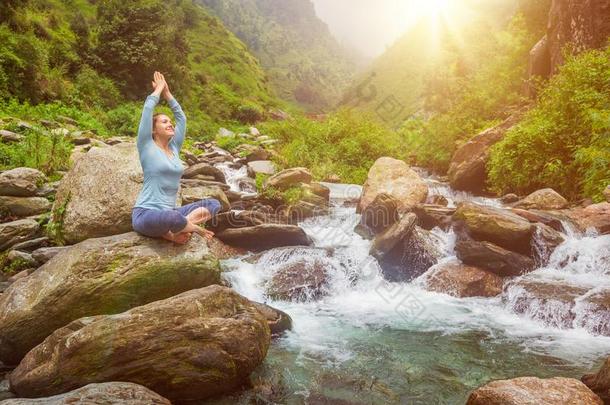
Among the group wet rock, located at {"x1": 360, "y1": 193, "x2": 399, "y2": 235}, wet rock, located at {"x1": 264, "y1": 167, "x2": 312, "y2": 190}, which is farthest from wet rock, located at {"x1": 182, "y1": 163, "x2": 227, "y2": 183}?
wet rock, located at {"x1": 360, "y1": 193, "x2": 399, "y2": 235}

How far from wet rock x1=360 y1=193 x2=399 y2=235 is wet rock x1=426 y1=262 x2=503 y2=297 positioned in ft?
7.09

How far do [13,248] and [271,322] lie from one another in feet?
18.9

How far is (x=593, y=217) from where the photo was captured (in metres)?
11.5

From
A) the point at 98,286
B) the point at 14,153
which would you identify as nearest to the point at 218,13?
the point at 14,153

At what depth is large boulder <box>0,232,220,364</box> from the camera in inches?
224

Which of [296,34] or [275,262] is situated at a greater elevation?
[296,34]

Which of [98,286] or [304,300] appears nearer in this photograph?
[98,286]

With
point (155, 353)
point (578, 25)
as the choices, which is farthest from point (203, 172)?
point (578, 25)

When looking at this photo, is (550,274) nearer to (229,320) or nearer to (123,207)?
(229,320)

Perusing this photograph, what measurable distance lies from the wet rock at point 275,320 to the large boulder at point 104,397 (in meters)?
3.16

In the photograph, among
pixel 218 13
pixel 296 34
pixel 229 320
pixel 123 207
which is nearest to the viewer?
pixel 229 320

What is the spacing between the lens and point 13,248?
860 centimetres

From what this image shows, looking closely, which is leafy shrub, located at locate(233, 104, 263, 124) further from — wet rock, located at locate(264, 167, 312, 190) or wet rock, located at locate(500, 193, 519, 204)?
wet rock, located at locate(500, 193, 519, 204)

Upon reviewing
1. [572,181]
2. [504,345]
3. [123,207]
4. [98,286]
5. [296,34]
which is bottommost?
[504,345]
